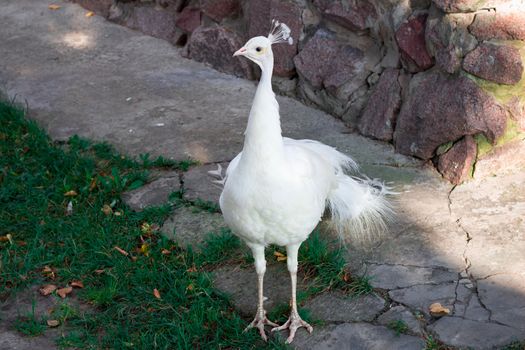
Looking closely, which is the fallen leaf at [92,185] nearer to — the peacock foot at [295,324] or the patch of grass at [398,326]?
the peacock foot at [295,324]

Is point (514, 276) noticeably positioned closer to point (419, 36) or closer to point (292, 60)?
point (419, 36)

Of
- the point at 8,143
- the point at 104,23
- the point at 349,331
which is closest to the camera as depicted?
the point at 349,331

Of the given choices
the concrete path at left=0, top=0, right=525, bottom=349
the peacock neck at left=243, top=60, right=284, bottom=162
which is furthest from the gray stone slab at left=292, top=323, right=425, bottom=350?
the peacock neck at left=243, top=60, right=284, bottom=162

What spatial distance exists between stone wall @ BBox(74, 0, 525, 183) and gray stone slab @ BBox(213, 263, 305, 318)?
1.27m

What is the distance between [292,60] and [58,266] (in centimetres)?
239

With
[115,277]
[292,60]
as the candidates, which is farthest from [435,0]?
[115,277]

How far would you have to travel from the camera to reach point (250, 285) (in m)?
3.92

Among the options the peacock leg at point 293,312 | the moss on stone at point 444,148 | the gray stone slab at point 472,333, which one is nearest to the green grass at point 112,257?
the peacock leg at point 293,312

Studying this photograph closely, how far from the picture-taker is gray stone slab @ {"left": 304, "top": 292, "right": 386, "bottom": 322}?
3594mm

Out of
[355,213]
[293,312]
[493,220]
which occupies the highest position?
[493,220]

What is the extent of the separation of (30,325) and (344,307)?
148 cm

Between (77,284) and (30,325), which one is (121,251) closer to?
(77,284)

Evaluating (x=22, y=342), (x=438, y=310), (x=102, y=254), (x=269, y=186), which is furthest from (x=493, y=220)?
(x=22, y=342)

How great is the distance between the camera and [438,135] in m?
4.60
